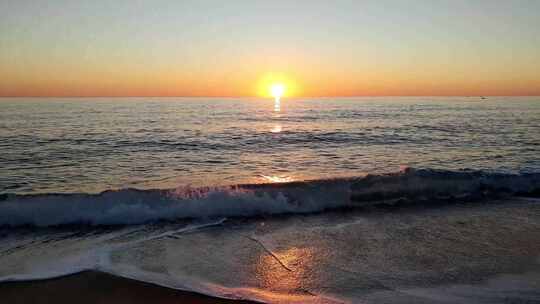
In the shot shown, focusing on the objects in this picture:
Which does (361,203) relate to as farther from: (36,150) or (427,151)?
(36,150)

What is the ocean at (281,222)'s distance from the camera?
5.48m

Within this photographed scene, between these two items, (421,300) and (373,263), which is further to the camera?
(373,263)

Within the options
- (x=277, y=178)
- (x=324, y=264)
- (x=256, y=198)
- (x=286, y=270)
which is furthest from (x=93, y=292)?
(x=277, y=178)

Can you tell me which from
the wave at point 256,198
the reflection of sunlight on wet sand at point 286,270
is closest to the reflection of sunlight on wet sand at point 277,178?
the wave at point 256,198

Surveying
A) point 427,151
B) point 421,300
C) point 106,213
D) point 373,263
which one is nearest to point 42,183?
point 106,213

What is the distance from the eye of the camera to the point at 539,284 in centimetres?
529

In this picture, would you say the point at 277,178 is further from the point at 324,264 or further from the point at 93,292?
the point at 93,292

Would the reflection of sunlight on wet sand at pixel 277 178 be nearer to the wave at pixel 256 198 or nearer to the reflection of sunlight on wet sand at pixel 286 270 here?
the wave at pixel 256 198

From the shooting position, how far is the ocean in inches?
216

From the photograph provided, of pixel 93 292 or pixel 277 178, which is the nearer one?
pixel 93 292

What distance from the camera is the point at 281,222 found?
8688 millimetres

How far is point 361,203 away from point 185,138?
14582mm

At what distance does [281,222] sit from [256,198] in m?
1.35

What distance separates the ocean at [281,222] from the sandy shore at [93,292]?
191 mm
